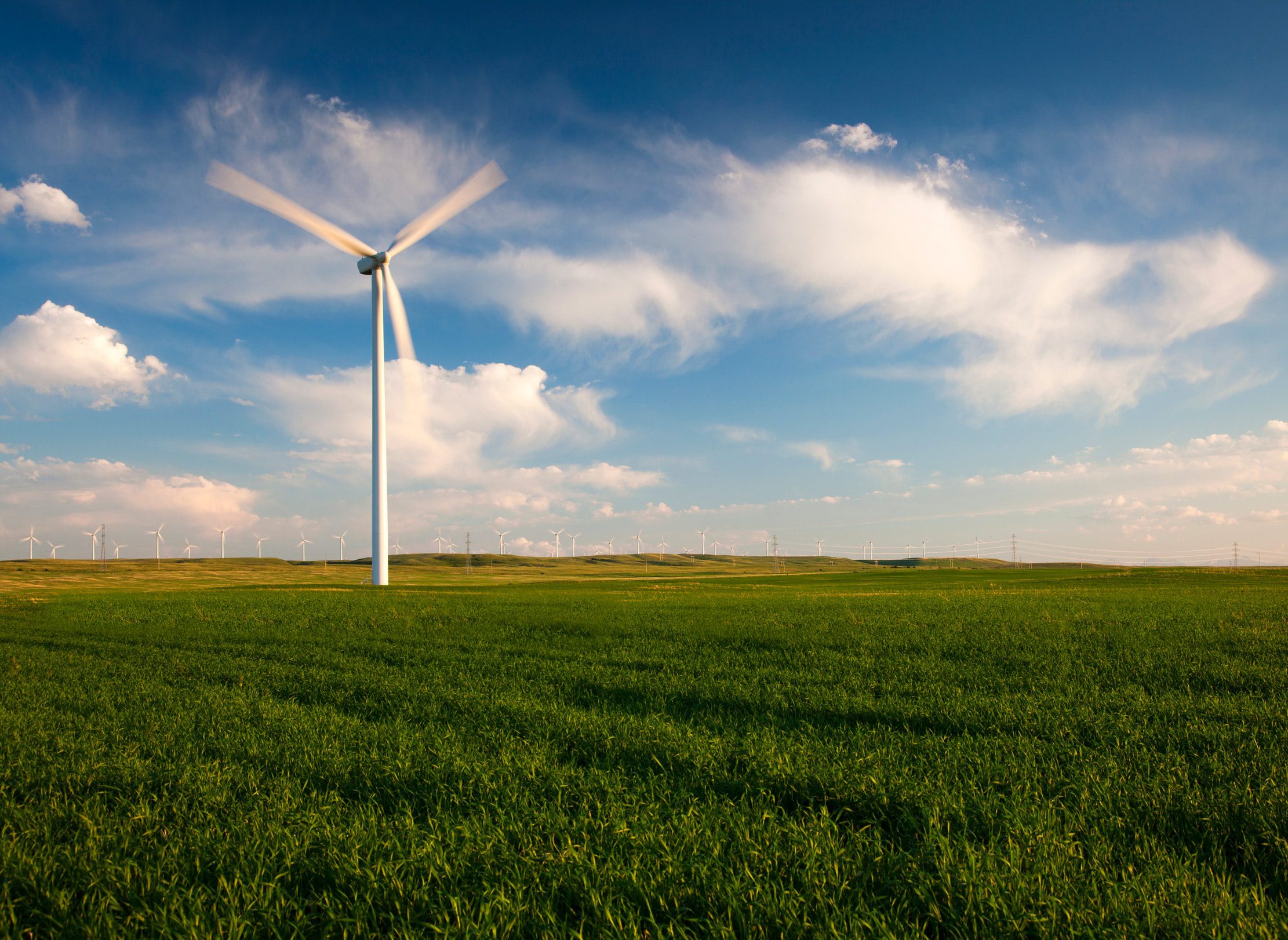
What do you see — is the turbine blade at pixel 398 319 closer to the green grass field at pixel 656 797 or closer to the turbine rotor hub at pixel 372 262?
the turbine rotor hub at pixel 372 262

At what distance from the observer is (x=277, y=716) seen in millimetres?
9133

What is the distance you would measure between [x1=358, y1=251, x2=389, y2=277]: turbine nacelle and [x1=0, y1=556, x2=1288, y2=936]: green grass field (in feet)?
179

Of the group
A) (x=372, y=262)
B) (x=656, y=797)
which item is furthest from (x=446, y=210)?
(x=656, y=797)

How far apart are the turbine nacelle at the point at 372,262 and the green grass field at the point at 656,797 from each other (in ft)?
179

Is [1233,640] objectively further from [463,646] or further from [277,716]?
[277,716]

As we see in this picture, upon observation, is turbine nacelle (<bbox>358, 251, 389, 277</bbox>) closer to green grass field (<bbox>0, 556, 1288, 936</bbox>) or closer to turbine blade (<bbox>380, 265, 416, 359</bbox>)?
turbine blade (<bbox>380, 265, 416, 359</bbox>)

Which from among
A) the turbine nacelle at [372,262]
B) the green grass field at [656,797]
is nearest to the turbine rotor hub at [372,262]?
the turbine nacelle at [372,262]

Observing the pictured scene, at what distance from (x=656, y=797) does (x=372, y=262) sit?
2580 inches

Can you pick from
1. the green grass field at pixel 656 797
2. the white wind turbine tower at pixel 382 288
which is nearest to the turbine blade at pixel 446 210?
the white wind turbine tower at pixel 382 288

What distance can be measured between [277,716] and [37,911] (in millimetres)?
5295

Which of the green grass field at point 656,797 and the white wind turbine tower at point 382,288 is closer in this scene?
the green grass field at point 656,797

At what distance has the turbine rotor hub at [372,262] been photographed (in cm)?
6122

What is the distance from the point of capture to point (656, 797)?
592cm

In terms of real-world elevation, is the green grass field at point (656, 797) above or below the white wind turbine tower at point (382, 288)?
below
